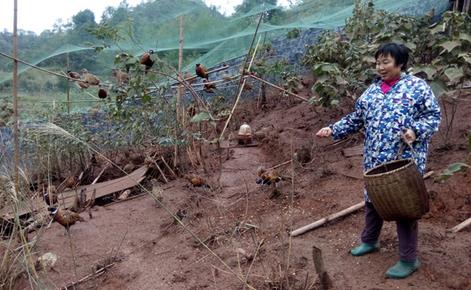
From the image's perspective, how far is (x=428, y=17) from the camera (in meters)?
4.62

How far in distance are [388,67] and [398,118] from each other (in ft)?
0.80

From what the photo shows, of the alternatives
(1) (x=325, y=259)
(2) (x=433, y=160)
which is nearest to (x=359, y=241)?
(1) (x=325, y=259)

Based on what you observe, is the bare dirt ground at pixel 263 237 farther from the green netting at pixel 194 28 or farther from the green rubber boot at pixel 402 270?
the green netting at pixel 194 28

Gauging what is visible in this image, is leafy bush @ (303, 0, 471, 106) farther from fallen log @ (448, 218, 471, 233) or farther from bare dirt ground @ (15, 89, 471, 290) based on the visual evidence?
fallen log @ (448, 218, 471, 233)

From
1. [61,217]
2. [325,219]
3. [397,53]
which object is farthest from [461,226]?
[61,217]

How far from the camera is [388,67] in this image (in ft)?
7.81

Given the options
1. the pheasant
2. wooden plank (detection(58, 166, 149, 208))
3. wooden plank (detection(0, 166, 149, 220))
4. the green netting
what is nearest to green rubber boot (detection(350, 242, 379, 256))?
the pheasant

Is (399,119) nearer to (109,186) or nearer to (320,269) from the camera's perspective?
(320,269)

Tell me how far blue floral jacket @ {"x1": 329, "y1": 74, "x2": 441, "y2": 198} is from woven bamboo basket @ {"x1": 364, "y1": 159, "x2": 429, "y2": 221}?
0.12 meters

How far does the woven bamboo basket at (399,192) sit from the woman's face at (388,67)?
41 centimetres

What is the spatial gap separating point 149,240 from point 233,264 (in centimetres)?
82

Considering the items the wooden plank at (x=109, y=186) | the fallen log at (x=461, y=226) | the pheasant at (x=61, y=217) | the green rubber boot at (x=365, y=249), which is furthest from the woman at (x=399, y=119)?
the wooden plank at (x=109, y=186)

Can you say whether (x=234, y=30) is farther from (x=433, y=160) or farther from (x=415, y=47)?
(x=433, y=160)

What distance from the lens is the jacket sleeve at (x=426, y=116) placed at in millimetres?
2299
